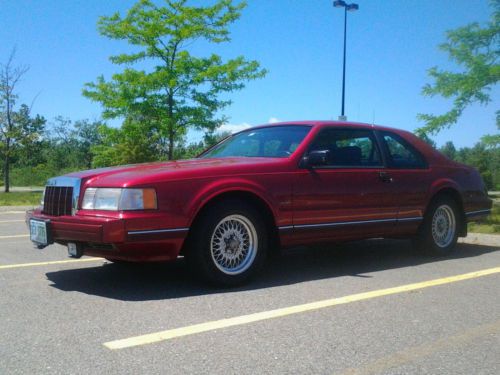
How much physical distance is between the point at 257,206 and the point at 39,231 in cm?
206

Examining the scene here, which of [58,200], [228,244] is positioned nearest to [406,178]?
[228,244]

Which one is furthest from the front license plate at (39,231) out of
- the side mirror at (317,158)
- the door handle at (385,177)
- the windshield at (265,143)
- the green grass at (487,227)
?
the green grass at (487,227)

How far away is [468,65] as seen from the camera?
16.9 m

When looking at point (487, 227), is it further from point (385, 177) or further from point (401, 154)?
point (385, 177)

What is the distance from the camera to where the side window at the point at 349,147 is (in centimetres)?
585

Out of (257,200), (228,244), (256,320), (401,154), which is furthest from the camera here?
(401,154)

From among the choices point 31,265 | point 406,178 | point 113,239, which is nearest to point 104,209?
point 113,239

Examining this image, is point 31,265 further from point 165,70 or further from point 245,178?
point 165,70

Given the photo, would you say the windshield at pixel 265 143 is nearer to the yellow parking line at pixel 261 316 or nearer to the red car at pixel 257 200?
the red car at pixel 257 200

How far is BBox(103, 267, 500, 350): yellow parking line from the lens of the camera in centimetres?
338

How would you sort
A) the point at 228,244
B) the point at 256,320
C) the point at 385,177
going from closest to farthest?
the point at 256,320 → the point at 228,244 → the point at 385,177

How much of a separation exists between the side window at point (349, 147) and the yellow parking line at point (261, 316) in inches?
59.2

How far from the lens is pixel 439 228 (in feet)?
23.0

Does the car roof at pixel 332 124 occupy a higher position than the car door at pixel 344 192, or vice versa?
the car roof at pixel 332 124
